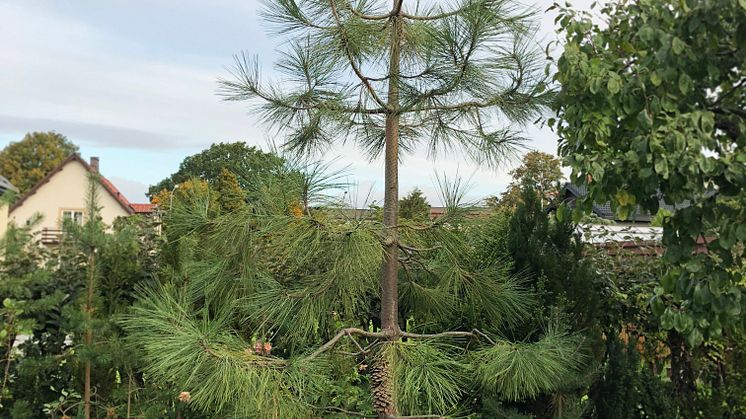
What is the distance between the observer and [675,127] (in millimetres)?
1837

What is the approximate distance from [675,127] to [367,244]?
122cm

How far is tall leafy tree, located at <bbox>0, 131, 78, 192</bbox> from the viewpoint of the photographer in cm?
3128

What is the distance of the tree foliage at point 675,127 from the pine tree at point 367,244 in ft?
1.29

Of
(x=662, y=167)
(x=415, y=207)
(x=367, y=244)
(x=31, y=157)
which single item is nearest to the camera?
(x=662, y=167)

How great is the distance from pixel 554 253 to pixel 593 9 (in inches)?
59.9

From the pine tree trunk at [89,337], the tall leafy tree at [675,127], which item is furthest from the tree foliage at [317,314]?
the tall leafy tree at [675,127]

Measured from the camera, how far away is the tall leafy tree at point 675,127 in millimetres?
1852

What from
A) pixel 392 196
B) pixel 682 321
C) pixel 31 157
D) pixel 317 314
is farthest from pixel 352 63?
pixel 31 157

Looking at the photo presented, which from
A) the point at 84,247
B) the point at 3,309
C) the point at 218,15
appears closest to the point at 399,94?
the point at 218,15

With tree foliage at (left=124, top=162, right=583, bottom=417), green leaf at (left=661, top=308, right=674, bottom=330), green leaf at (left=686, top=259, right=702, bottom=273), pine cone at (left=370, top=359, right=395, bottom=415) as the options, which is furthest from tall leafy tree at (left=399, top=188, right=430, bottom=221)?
green leaf at (left=686, top=259, right=702, bottom=273)

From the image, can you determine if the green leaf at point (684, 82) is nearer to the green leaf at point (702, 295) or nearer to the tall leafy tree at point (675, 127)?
the tall leafy tree at point (675, 127)

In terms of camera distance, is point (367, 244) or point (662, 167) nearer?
point (662, 167)

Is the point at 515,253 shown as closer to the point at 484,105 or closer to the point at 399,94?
the point at 484,105

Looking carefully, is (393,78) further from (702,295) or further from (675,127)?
(702,295)
